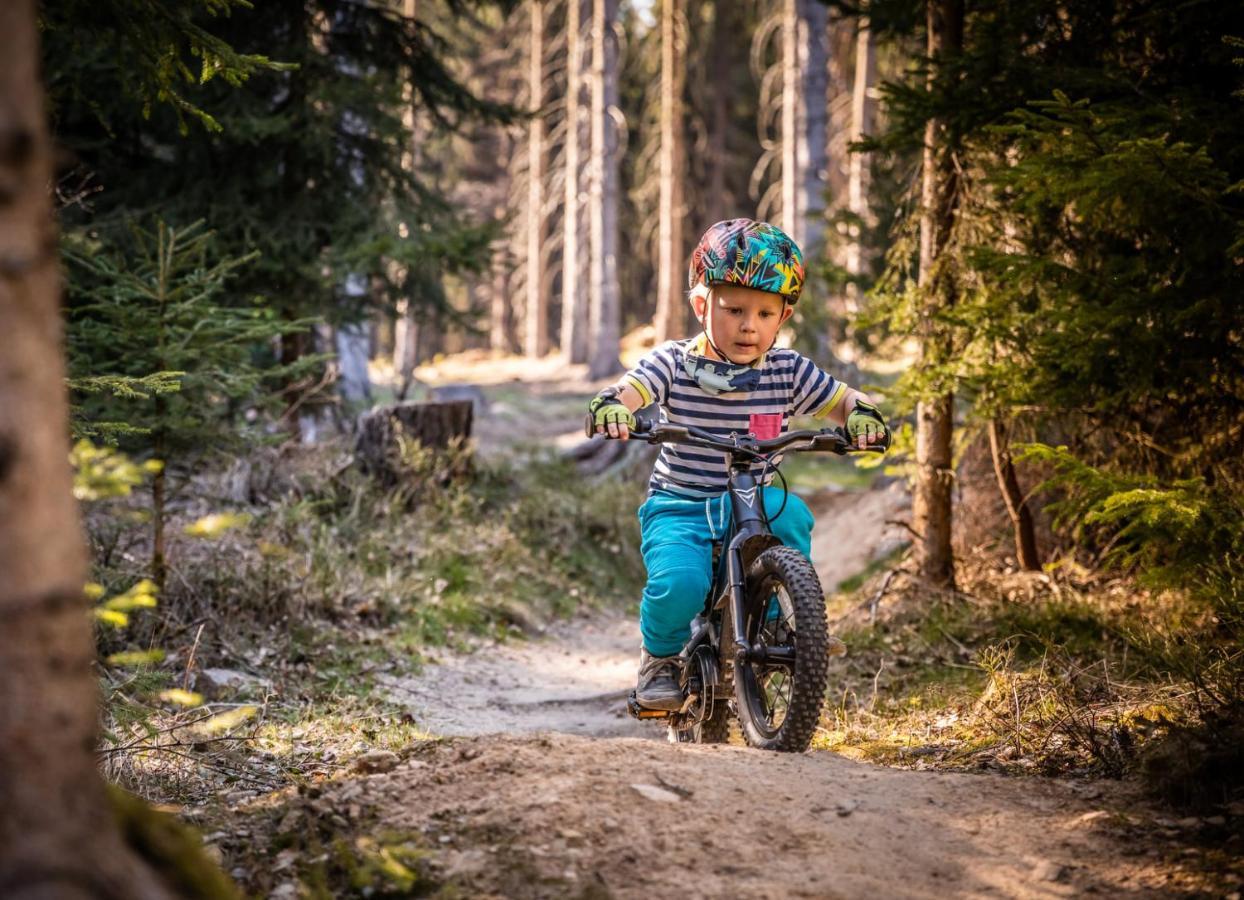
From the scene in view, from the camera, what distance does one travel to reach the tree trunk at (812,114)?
1909cm

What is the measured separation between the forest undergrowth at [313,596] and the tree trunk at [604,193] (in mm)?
11530

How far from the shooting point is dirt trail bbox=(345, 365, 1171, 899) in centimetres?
292

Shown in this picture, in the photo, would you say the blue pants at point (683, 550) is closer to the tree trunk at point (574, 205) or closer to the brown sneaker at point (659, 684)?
the brown sneaker at point (659, 684)

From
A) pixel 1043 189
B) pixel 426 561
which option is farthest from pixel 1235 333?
pixel 426 561

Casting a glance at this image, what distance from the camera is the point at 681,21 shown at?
2306cm

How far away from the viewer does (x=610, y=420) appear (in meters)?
4.44

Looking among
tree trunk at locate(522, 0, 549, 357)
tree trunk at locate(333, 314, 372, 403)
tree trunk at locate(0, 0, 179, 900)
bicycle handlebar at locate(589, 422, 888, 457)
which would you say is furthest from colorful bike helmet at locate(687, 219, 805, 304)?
tree trunk at locate(522, 0, 549, 357)

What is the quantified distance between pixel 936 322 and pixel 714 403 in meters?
2.42

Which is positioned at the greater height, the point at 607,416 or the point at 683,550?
the point at 607,416

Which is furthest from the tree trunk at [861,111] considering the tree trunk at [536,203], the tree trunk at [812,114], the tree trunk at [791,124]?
the tree trunk at [536,203]

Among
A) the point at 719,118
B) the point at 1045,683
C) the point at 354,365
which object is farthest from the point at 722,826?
the point at 719,118

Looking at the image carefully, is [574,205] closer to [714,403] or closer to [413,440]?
[413,440]

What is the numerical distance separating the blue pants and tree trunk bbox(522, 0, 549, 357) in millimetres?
24809

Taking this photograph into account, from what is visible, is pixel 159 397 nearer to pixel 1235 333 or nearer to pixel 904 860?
pixel 904 860
